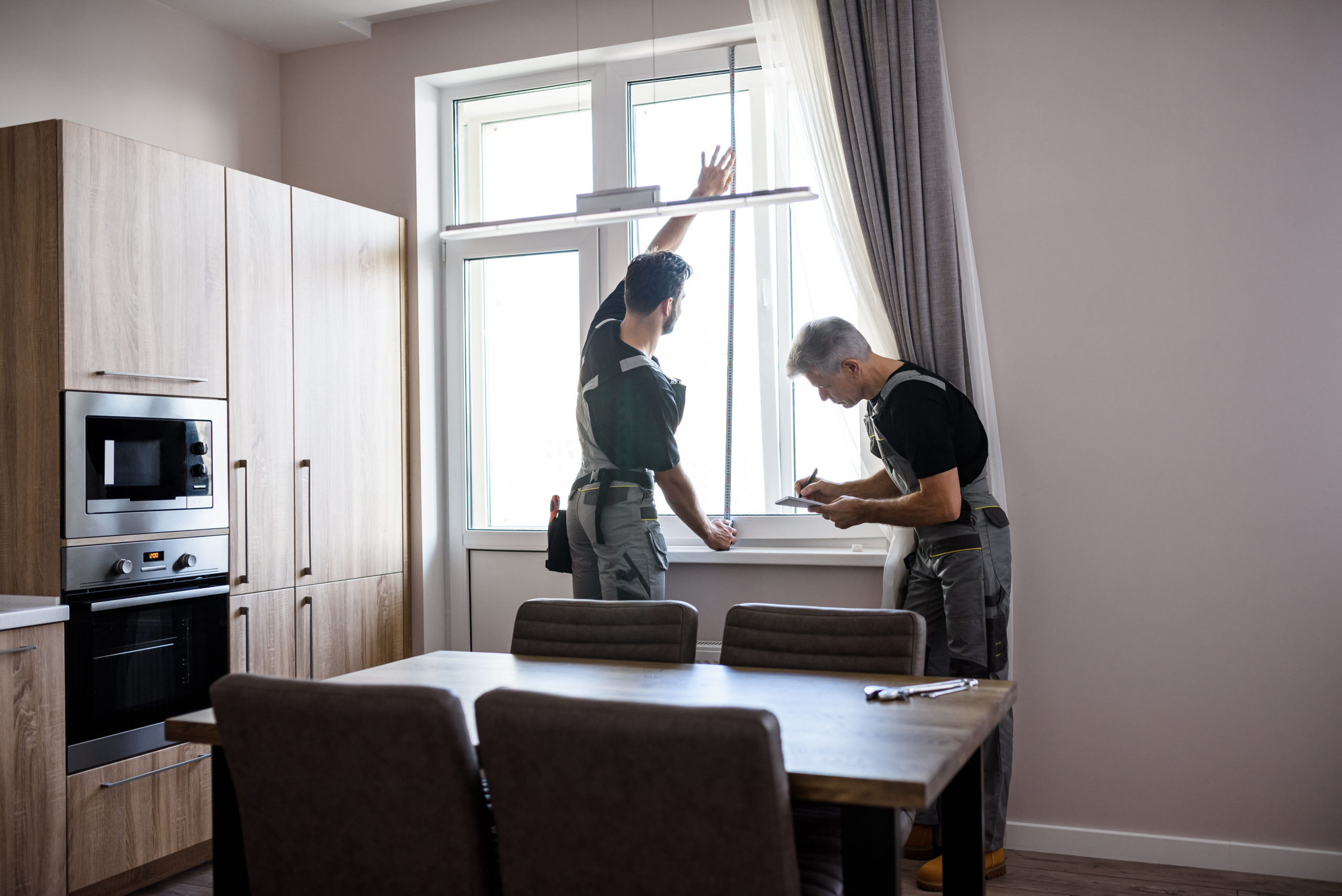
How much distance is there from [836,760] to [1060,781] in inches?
80.9

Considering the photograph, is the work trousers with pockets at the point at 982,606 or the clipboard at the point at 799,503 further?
the clipboard at the point at 799,503

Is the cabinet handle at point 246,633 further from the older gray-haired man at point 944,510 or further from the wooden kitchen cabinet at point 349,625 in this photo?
the older gray-haired man at point 944,510

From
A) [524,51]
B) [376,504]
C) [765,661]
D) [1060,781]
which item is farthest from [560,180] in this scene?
[1060,781]

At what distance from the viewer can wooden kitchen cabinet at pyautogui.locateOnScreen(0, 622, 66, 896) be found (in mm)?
2573

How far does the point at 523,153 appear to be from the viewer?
13.6ft

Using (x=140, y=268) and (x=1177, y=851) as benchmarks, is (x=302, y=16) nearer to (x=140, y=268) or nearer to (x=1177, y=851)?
(x=140, y=268)

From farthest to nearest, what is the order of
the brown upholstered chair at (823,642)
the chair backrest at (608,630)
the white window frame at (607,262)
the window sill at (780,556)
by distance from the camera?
1. the white window frame at (607,262)
2. the window sill at (780,556)
3. the chair backrest at (608,630)
4. the brown upholstered chair at (823,642)

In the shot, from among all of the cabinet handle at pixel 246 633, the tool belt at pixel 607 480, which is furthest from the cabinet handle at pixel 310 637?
the tool belt at pixel 607 480

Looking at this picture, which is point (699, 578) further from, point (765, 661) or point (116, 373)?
point (116, 373)

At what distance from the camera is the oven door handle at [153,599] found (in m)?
2.81

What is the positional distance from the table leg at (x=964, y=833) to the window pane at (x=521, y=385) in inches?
91.2

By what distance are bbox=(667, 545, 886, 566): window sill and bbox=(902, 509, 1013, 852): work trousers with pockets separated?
342 mm

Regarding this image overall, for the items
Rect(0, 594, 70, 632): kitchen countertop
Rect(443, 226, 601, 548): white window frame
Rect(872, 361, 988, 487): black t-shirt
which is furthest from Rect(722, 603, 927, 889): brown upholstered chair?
Rect(0, 594, 70, 632): kitchen countertop

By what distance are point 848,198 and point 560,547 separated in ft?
4.97
